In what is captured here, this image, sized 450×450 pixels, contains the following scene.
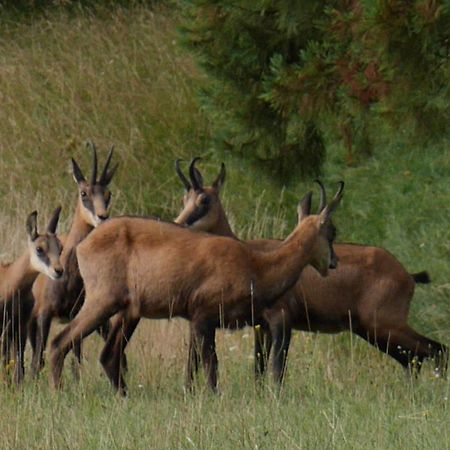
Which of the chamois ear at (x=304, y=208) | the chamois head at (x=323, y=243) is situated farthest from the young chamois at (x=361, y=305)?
the chamois head at (x=323, y=243)

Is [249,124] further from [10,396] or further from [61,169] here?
[61,169]

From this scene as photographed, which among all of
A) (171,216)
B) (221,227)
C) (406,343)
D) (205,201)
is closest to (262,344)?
(406,343)

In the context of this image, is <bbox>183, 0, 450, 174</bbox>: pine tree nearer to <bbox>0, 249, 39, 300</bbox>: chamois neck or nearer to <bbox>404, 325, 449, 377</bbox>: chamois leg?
<bbox>404, 325, 449, 377</bbox>: chamois leg

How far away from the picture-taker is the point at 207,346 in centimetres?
920

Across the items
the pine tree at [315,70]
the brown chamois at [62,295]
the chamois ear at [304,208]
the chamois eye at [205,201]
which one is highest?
the pine tree at [315,70]

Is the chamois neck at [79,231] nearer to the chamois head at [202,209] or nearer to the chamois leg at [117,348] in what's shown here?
the chamois head at [202,209]

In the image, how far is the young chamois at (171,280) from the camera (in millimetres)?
9219

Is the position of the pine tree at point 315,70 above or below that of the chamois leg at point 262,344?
above

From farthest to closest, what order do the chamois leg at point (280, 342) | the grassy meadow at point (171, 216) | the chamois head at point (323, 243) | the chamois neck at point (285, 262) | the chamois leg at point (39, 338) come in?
the chamois leg at point (39, 338) → the chamois leg at point (280, 342) → the chamois head at point (323, 243) → the chamois neck at point (285, 262) → the grassy meadow at point (171, 216)

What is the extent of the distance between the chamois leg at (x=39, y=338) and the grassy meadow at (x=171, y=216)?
108 mm

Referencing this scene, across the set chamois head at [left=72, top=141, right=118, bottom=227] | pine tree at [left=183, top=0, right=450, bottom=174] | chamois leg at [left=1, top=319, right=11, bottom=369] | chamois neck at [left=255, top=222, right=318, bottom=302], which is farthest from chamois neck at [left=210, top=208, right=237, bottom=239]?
chamois leg at [left=1, top=319, right=11, bottom=369]

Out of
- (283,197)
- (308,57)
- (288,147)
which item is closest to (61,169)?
(283,197)

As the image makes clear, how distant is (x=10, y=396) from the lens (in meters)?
8.83

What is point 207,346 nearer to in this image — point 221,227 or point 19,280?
point 19,280
